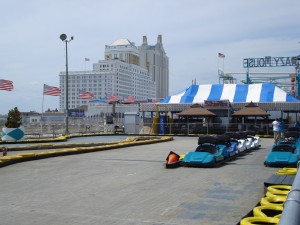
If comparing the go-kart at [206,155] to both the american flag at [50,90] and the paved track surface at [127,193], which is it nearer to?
the paved track surface at [127,193]

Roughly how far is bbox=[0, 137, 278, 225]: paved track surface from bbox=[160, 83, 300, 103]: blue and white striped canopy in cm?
2822

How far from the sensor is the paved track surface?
659 centimetres

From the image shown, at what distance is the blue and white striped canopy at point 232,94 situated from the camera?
40750 mm

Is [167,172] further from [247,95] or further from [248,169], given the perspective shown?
[247,95]

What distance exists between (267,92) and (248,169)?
3042cm

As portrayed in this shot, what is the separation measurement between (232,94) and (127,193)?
35.3m

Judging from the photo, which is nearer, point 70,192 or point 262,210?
point 262,210

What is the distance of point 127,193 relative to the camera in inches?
340

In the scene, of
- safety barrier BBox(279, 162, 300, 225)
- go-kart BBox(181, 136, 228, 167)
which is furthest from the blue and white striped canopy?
safety barrier BBox(279, 162, 300, 225)

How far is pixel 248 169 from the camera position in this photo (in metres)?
12.5

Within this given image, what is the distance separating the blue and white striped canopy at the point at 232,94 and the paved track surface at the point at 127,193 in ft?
92.6

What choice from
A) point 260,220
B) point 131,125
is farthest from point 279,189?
point 131,125

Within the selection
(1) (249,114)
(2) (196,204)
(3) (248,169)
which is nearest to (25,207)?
(2) (196,204)

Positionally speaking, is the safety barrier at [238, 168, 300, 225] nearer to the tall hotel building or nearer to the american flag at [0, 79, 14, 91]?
the american flag at [0, 79, 14, 91]
